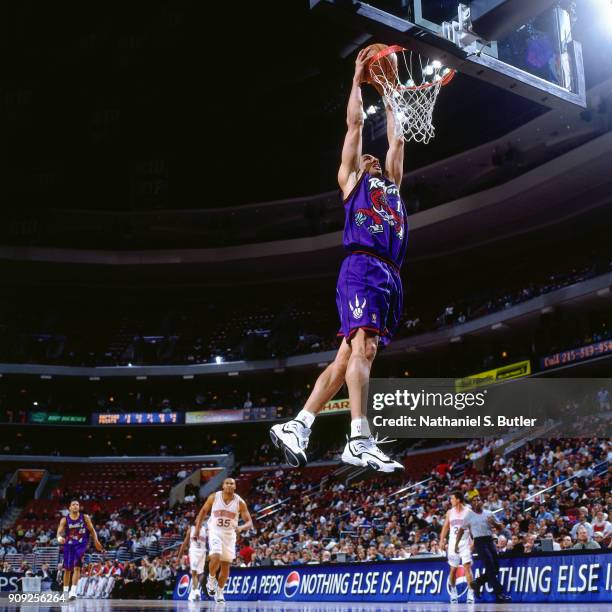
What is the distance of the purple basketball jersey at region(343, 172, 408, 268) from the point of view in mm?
5676

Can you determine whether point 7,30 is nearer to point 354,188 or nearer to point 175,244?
point 175,244

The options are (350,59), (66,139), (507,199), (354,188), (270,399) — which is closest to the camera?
(354,188)

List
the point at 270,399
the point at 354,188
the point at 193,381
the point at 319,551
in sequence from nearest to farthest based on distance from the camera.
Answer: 1. the point at 354,188
2. the point at 319,551
3. the point at 270,399
4. the point at 193,381

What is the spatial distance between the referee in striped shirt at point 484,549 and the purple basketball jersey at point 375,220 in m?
8.06

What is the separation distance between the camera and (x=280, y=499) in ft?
98.1

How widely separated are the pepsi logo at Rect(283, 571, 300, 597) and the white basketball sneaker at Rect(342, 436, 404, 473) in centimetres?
1156

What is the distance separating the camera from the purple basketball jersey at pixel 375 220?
5.68m

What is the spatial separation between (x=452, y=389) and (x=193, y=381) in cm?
1618

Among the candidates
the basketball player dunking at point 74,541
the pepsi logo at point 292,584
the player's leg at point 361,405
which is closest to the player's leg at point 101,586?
the pepsi logo at point 292,584

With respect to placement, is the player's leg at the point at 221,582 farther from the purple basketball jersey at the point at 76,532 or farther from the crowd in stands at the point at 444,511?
the crowd in stands at the point at 444,511

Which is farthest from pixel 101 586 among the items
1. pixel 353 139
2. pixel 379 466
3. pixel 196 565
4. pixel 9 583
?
pixel 353 139

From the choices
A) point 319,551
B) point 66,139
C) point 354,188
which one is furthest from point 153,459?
point 354,188

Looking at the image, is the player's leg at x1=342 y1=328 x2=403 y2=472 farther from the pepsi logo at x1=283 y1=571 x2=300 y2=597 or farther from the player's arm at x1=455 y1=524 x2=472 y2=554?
the pepsi logo at x1=283 y1=571 x2=300 y2=597

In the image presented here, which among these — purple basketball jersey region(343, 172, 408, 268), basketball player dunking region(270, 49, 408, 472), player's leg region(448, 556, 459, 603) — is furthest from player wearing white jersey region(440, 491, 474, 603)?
purple basketball jersey region(343, 172, 408, 268)
